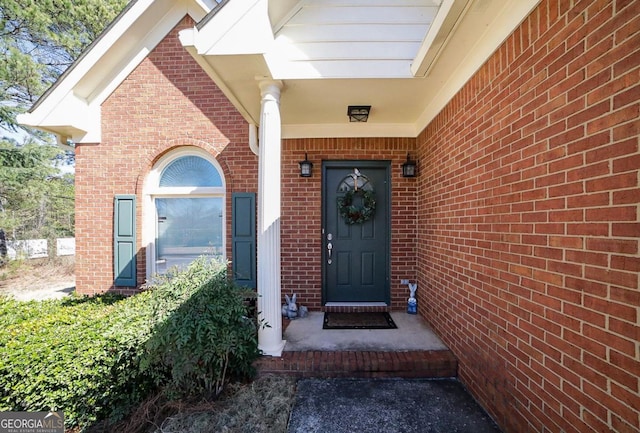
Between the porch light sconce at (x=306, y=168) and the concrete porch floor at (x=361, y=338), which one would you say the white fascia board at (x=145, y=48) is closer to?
the porch light sconce at (x=306, y=168)

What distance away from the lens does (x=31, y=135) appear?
8.38 meters

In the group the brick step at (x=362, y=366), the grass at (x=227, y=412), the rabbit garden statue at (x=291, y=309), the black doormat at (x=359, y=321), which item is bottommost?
the grass at (x=227, y=412)

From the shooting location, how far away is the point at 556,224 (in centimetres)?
147

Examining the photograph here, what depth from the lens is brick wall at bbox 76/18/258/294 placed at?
4375 millimetres

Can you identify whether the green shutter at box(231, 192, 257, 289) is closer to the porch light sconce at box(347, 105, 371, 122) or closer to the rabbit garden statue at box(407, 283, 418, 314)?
the porch light sconce at box(347, 105, 371, 122)

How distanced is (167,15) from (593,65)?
5551 mm

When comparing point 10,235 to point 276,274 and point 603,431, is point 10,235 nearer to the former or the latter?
point 276,274

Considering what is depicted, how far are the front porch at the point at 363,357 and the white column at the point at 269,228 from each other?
185mm

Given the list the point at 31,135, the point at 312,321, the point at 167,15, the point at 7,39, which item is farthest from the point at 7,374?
the point at 31,135

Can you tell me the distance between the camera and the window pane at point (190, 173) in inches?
176

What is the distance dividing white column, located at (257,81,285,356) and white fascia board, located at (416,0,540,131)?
5.24 feet

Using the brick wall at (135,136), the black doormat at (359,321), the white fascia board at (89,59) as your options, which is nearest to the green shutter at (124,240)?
the brick wall at (135,136)

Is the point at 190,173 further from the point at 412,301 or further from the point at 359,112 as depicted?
the point at 412,301

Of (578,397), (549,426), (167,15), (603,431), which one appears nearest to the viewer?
(603,431)
